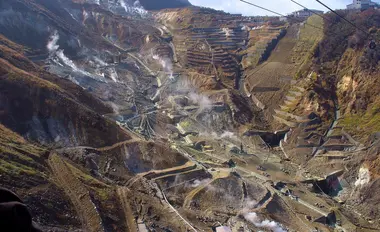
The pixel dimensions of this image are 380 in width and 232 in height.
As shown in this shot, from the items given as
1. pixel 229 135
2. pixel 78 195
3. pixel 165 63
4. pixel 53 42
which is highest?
pixel 53 42

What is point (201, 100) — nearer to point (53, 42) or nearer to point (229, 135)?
point (229, 135)

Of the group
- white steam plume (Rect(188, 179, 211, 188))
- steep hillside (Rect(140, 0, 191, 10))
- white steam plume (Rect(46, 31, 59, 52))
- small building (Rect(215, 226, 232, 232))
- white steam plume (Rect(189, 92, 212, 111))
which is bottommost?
small building (Rect(215, 226, 232, 232))

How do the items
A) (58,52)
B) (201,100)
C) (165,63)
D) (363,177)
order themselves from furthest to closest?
(165,63) → (58,52) → (201,100) → (363,177)

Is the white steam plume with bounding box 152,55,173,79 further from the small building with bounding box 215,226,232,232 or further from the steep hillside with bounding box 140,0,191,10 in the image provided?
the steep hillside with bounding box 140,0,191,10

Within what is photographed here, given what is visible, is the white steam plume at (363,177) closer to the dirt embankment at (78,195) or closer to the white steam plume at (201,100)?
the white steam plume at (201,100)

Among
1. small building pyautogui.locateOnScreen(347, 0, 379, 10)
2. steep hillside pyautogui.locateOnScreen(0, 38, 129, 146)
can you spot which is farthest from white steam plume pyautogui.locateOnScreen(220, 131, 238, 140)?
small building pyautogui.locateOnScreen(347, 0, 379, 10)

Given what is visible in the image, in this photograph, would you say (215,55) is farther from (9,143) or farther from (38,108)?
(9,143)

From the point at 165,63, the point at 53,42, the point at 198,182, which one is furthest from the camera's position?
the point at 165,63

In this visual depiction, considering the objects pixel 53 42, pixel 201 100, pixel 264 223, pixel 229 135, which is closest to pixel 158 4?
pixel 53 42

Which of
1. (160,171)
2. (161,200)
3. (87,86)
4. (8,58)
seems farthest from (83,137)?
(87,86)
